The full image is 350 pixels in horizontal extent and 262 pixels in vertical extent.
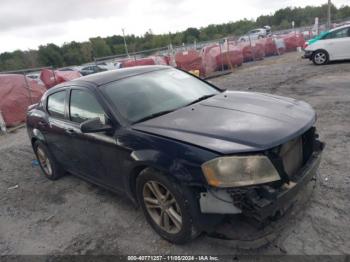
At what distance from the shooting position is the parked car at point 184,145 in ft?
7.86

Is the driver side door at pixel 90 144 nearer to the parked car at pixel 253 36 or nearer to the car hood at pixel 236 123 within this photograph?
the car hood at pixel 236 123

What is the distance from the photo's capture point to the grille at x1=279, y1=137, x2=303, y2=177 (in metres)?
2.66

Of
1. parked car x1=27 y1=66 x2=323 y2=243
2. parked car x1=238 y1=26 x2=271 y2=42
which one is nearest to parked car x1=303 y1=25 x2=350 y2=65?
parked car x1=238 y1=26 x2=271 y2=42

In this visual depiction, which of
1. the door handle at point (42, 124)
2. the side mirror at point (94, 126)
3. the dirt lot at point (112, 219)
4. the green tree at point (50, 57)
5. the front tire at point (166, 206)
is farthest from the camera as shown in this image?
the green tree at point (50, 57)

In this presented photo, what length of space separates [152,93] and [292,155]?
5.53 ft

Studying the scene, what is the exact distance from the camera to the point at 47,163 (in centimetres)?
506

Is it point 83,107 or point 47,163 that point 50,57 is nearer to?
point 47,163

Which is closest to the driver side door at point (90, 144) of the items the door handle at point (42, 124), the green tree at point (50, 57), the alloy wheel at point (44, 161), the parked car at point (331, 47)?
the door handle at point (42, 124)

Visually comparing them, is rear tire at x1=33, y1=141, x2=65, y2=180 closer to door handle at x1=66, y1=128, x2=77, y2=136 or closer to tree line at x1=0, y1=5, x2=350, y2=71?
door handle at x1=66, y1=128, x2=77, y2=136

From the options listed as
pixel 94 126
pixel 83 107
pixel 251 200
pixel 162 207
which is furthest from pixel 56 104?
pixel 251 200

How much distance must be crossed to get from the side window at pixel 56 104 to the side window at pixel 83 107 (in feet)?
1.02

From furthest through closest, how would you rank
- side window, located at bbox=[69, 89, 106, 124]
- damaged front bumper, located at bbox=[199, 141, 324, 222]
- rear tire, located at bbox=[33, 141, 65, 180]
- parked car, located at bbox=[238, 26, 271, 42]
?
parked car, located at bbox=[238, 26, 271, 42] → rear tire, located at bbox=[33, 141, 65, 180] → side window, located at bbox=[69, 89, 106, 124] → damaged front bumper, located at bbox=[199, 141, 324, 222]

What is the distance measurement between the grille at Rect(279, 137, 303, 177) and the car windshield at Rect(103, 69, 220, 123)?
1.25 meters

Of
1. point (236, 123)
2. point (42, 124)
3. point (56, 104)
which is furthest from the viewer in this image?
point (42, 124)
